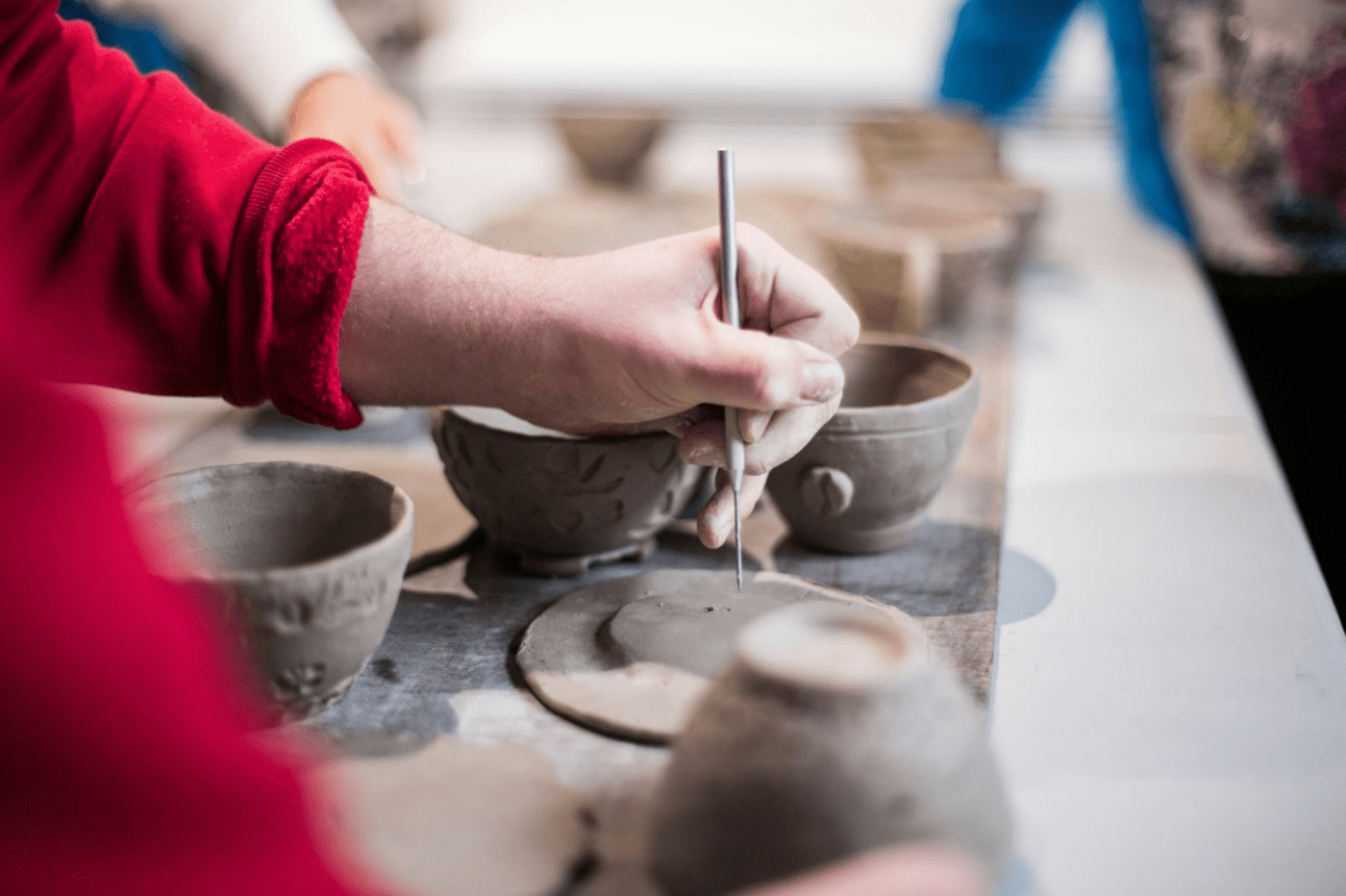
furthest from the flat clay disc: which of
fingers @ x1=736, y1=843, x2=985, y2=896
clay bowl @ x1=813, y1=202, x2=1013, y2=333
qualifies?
clay bowl @ x1=813, y1=202, x2=1013, y2=333

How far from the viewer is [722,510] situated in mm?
979

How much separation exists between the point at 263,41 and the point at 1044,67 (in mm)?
1820

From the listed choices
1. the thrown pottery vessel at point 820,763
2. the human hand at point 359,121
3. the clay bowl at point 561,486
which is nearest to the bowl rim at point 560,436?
the clay bowl at point 561,486

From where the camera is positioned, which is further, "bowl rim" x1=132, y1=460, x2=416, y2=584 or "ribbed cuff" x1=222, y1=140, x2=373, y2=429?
"ribbed cuff" x1=222, y1=140, x2=373, y2=429

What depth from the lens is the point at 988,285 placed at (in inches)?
83.9

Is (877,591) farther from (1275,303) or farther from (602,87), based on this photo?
(602,87)

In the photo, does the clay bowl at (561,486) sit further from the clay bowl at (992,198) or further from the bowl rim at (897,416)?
the clay bowl at (992,198)

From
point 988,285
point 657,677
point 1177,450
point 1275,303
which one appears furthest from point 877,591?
point 1275,303

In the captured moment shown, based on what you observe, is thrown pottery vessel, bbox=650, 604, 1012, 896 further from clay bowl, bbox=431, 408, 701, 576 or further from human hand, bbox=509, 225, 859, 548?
clay bowl, bbox=431, 408, 701, 576

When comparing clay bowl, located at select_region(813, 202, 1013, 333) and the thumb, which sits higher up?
the thumb

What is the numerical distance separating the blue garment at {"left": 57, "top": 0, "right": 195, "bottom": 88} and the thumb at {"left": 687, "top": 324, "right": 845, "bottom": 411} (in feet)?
5.27

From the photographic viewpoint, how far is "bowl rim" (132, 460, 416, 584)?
28.7 inches

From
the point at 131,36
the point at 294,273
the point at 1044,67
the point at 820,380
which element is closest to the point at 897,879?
the point at 820,380

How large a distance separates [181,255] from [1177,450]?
1175 millimetres
